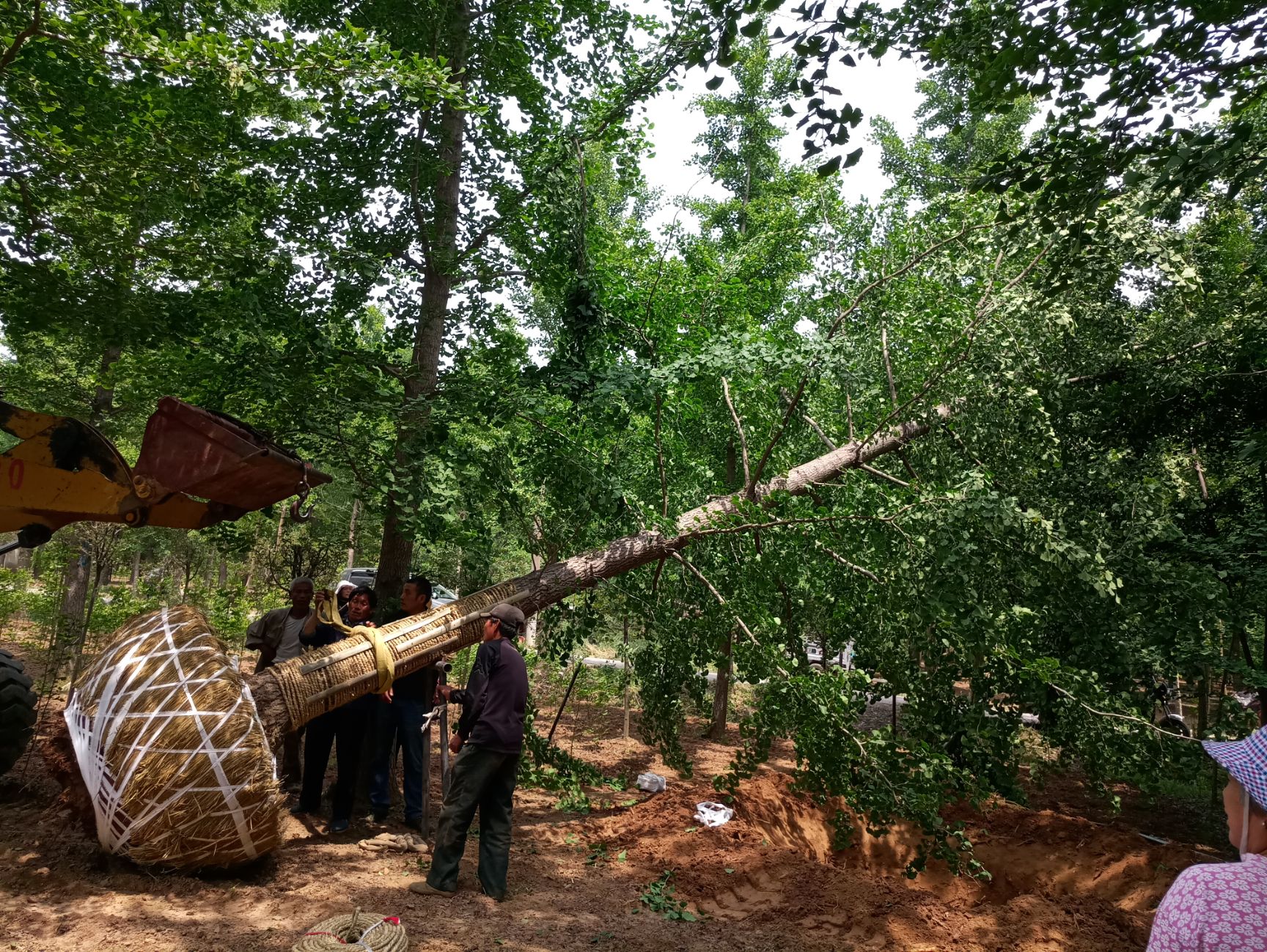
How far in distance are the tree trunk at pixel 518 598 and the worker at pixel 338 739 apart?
19.0 inches

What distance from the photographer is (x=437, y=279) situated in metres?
6.68

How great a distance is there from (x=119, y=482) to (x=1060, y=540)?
229 inches

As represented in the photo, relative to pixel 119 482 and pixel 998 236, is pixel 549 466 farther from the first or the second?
pixel 998 236

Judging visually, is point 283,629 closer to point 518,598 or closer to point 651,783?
point 518,598

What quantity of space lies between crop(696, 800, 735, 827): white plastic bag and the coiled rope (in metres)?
3.45

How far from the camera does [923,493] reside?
16.6 feet

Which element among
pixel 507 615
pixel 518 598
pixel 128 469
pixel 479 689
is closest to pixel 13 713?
pixel 128 469

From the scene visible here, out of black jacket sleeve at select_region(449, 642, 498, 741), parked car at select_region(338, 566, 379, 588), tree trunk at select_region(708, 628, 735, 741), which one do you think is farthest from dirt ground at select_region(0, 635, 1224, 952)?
parked car at select_region(338, 566, 379, 588)

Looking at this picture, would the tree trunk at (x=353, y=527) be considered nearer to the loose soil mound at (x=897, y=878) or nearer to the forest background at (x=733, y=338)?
the forest background at (x=733, y=338)

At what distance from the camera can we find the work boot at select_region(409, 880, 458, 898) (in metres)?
4.16

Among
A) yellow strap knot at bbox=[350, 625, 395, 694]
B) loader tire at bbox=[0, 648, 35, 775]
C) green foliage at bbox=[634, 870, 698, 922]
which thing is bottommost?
green foliage at bbox=[634, 870, 698, 922]

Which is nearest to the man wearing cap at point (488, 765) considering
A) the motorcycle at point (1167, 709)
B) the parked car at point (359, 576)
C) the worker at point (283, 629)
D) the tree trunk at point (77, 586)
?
the worker at point (283, 629)

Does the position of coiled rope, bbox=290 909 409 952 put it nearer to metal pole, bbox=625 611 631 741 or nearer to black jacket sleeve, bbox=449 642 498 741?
black jacket sleeve, bbox=449 642 498 741

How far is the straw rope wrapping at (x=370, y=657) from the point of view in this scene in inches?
179
